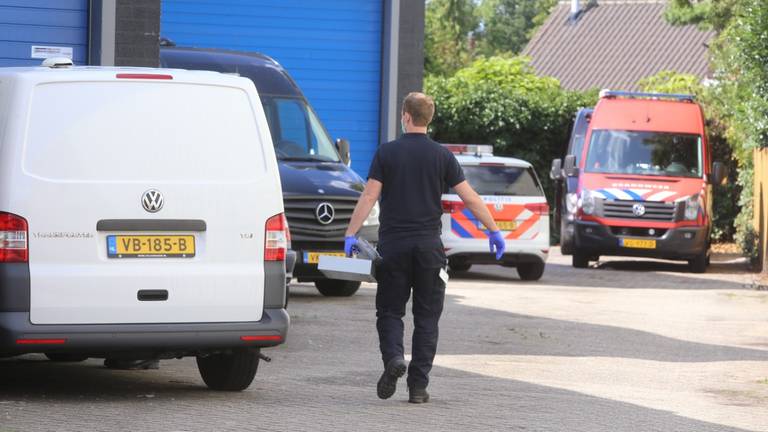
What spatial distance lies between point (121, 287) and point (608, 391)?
359 centimetres

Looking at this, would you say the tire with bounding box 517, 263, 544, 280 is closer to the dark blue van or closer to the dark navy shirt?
the dark blue van

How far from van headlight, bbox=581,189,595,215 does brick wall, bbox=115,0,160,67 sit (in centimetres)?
1132

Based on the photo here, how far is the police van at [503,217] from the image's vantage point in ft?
71.4

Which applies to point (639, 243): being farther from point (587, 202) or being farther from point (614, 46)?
point (614, 46)

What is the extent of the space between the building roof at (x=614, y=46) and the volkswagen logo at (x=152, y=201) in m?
48.4

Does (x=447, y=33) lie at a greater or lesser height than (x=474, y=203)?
greater

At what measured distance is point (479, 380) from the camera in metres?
11.2

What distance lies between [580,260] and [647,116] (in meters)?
2.63

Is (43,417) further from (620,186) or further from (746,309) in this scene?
(620,186)

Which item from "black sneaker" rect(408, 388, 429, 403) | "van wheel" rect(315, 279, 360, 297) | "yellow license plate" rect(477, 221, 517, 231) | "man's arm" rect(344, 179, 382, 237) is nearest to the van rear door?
"man's arm" rect(344, 179, 382, 237)

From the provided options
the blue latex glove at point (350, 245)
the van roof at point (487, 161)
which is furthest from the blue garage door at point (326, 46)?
the blue latex glove at point (350, 245)

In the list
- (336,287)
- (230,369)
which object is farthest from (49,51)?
(230,369)

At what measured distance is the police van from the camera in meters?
21.8

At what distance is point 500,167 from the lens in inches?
886
